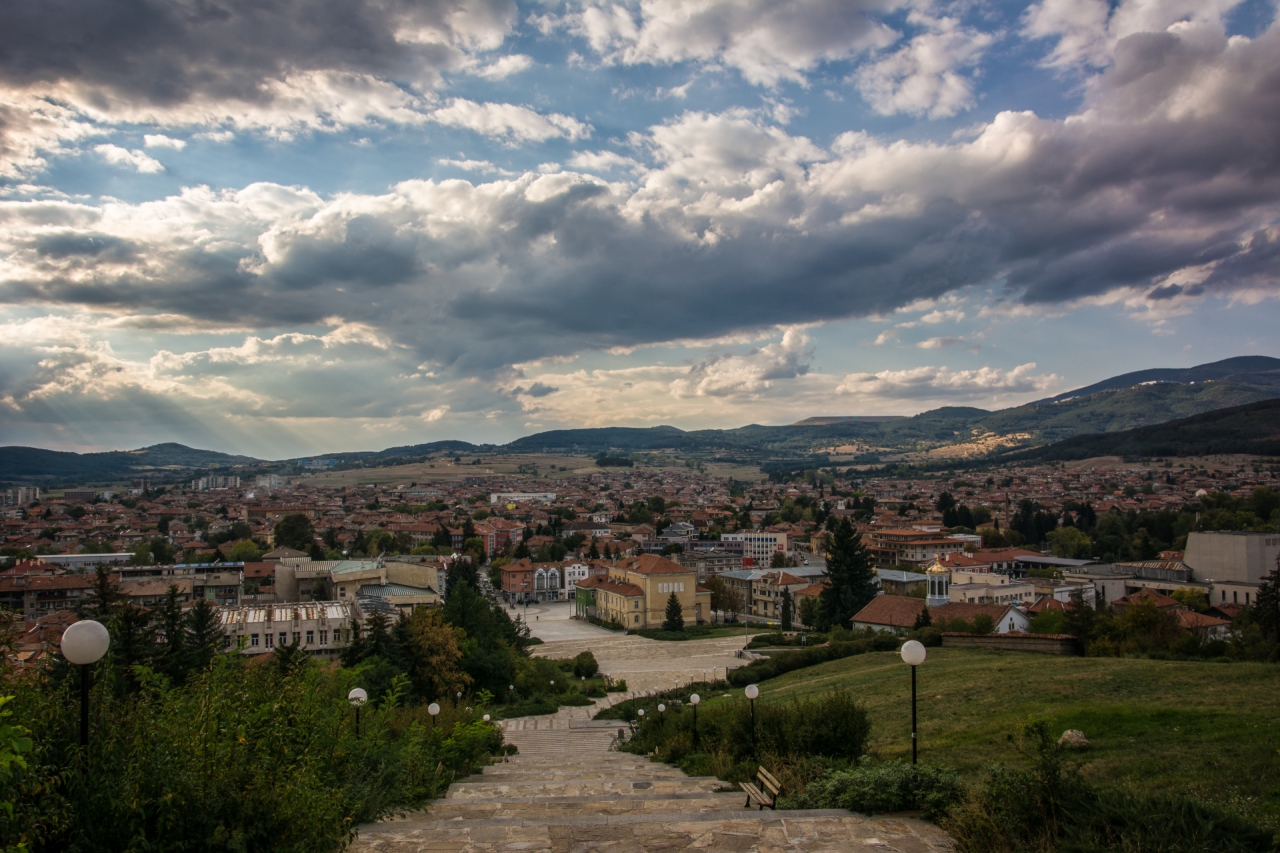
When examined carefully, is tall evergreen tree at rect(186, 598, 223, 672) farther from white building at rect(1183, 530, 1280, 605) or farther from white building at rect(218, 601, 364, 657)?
white building at rect(1183, 530, 1280, 605)

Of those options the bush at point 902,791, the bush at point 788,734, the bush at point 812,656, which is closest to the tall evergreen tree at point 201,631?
the bush at point 788,734

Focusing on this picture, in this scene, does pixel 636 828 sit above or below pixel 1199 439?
below

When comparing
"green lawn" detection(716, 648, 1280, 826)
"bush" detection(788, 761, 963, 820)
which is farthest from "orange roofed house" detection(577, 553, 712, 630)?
"bush" detection(788, 761, 963, 820)

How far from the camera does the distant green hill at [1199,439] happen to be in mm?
118625

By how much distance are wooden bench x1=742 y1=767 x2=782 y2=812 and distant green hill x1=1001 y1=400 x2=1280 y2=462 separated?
440 ft

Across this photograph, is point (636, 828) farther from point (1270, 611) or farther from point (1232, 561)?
point (1232, 561)

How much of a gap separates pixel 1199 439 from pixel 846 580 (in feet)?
417

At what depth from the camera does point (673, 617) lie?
41.2 meters

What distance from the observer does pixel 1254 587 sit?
37.8 metres

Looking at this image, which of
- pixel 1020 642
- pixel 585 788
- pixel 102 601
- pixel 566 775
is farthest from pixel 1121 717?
pixel 102 601

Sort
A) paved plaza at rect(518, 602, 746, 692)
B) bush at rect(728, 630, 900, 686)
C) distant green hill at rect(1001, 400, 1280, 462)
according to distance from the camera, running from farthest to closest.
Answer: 1. distant green hill at rect(1001, 400, 1280, 462)
2. paved plaza at rect(518, 602, 746, 692)
3. bush at rect(728, 630, 900, 686)

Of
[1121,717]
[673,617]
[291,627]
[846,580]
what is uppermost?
[1121,717]

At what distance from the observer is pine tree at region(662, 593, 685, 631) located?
1615 inches

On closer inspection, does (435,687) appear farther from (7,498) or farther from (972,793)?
(7,498)
